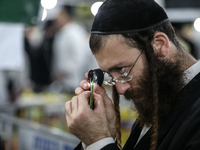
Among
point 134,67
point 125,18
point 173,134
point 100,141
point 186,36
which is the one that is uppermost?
point 125,18

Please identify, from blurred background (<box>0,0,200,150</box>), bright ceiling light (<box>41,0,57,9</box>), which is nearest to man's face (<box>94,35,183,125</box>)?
blurred background (<box>0,0,200,150</box>)

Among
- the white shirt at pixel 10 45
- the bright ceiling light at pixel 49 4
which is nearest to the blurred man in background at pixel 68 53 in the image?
the white shirt at pixel 10 45

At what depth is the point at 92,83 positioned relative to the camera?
1.79 m

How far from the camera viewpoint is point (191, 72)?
1622 millimetres

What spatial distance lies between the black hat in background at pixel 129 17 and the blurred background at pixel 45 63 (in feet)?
3.86

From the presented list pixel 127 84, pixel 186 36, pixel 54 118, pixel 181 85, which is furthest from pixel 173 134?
pixel 186 36

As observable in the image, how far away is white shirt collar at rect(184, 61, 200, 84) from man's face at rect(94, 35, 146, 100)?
0.90 feet

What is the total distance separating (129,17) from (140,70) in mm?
339

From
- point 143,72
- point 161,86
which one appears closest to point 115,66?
point 143,72

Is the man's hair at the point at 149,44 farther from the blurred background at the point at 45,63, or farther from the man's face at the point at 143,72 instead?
the blurred background at the point at 45,63

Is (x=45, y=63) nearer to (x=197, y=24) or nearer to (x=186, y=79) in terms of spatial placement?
(x=197, y=24)

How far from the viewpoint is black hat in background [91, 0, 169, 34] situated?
5.37ft

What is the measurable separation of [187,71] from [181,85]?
0.10 metres

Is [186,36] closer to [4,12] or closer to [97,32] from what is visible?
[4,12]
